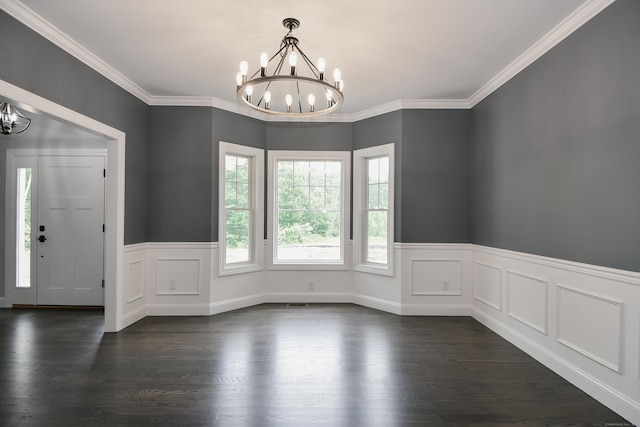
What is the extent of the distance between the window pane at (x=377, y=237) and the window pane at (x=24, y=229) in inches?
194

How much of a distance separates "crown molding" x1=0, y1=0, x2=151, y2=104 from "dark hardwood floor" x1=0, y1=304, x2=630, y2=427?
2.79m

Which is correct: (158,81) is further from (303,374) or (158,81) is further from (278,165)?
(303,374)

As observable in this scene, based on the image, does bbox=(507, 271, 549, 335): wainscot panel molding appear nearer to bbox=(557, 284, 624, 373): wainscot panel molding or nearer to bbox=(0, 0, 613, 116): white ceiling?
bbox=(557, 284, 624, 373): wainscot panel molding

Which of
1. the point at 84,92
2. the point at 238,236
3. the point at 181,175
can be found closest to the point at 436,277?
the point at 238,236

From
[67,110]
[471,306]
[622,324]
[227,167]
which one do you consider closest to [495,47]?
[622,324]

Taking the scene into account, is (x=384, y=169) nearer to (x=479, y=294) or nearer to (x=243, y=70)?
(x=479, y=294)

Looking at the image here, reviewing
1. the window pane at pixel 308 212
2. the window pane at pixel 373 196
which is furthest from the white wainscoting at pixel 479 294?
the window pane at pixel 373 196

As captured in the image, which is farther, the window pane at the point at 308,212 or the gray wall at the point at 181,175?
the window pane at the point at 308,212

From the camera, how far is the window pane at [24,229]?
5.12 metres

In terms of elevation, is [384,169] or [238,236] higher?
[384,169]

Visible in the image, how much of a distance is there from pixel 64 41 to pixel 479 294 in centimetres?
515

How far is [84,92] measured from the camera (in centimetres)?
346

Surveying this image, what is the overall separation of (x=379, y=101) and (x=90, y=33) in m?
3.29

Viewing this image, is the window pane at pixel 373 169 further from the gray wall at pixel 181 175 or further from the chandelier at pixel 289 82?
the gray wall at pixel 181 175
